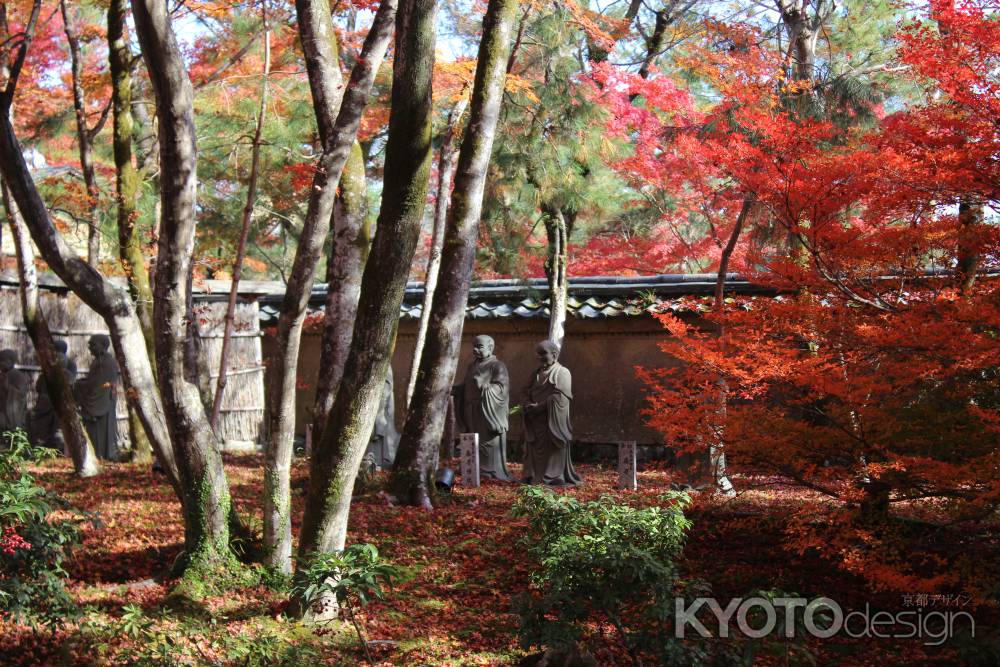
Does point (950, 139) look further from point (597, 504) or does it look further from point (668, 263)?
point (668, 263)

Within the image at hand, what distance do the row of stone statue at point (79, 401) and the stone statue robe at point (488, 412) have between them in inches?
218

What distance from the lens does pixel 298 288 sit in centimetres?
613

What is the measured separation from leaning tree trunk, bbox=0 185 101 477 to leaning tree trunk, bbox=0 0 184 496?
4.57m

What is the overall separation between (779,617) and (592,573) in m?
1.31

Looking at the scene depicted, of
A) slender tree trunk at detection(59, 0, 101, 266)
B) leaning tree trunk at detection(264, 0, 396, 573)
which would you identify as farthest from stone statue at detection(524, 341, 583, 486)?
slender tree trunk at detection(59, 0, 101, 266)

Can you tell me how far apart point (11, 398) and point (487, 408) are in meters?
7.30

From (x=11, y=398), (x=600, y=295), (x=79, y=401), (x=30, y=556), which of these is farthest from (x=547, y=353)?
(x=11, y=398)

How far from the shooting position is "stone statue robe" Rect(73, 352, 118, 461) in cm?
1384

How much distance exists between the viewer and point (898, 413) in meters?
7.02

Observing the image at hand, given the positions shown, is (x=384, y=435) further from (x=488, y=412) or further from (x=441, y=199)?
(x=441, y=199)

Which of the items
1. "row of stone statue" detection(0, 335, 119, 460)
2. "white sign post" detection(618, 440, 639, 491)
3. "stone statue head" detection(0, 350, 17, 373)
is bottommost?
"white sign post" detection(618, 440, 639, 491)

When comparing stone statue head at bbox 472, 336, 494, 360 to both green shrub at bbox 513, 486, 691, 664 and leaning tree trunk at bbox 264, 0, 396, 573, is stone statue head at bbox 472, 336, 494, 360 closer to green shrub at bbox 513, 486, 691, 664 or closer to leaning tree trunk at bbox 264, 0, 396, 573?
leaning tree trunk at bbox 264, 0, 396, 573

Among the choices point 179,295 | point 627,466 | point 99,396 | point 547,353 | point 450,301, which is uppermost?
point 450,301

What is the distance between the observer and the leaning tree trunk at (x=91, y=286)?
20.3 feet
